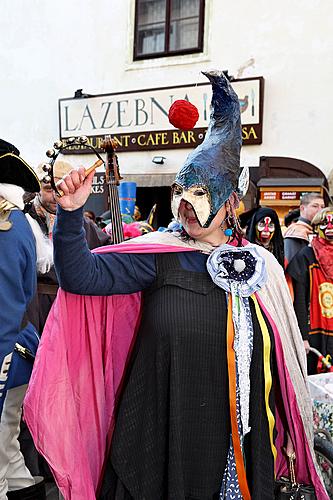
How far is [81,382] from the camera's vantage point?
1.93 metres

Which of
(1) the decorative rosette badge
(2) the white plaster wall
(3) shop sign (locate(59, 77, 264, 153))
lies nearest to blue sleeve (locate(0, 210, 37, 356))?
(1) the decorative rosette badge

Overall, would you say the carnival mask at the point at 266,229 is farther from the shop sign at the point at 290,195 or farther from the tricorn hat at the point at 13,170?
the shop sign at the point at 290,195

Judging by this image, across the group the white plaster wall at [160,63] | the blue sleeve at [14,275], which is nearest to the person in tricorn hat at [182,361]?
the blue sleeve at [14,275]

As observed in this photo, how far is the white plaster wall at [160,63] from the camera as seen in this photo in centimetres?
845

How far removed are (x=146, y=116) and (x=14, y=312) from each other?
8.22 meters

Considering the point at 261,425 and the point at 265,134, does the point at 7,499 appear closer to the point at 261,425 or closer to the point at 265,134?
the point at 261,425

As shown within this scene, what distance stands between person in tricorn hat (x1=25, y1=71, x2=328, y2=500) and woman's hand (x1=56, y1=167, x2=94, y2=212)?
0.18 meters

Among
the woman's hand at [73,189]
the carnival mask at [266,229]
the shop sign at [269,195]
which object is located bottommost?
the shop sign at [269,195]

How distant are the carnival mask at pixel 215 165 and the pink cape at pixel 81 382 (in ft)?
0.60

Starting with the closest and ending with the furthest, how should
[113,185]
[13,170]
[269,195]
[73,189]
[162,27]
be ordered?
1. [73,189]
2. [13,170]
3. [113,185]
4. [269,195]
5. [162,27]

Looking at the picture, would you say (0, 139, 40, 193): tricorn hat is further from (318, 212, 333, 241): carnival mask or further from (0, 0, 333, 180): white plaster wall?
(0, 0, 333, 180): white plaster wall

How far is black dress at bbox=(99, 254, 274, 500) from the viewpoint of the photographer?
1753 mm

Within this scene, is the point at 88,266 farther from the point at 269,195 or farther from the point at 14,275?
the point at 269,195

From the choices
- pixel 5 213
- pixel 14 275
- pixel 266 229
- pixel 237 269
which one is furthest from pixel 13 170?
pixel 266 229
